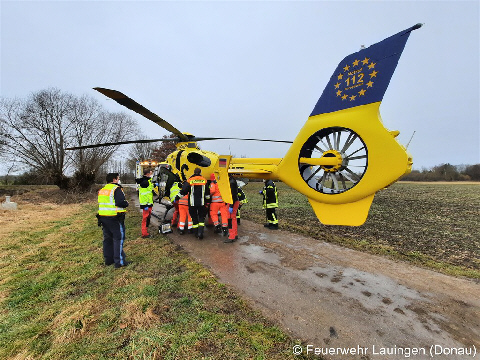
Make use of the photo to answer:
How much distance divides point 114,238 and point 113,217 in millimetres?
482

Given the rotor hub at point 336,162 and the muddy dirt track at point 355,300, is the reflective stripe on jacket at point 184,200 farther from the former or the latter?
the rotor hub at point 336,162

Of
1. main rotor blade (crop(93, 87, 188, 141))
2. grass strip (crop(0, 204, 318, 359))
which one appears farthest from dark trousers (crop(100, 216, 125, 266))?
main rotor blade (crop(93, 87, 188, 141))

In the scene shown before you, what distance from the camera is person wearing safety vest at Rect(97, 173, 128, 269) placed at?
5.07 m

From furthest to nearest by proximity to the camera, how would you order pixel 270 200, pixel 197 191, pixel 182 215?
1. pixel 270 200
2. pixel 182 215
3. pixel 197 191

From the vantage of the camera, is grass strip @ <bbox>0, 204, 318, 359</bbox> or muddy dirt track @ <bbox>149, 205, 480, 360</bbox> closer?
grass strip @ <bbox>0, 204, 318, 359</bbox>

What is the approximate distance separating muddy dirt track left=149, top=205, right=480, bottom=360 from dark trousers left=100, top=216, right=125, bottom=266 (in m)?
1.74

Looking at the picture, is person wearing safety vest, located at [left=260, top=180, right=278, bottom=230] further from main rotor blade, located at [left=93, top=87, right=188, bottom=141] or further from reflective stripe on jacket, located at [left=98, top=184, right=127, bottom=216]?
reflective stripe on jacket, located at [left=98, top=184, right=127, bottom=216]

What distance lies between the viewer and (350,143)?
3973mm

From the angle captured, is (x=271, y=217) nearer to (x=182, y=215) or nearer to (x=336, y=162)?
(x=182, y=215)

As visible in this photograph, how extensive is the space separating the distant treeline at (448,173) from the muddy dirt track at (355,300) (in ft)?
174

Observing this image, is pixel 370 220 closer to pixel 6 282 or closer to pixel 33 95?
pixel 6 282

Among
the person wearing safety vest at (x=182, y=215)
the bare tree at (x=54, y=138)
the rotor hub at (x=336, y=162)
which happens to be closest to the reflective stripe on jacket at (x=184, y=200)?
the person wearing safety vest at (x=182, y=215)

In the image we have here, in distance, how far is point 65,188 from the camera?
2222 centimetres

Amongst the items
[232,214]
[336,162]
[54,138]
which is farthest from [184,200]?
[54,138]
